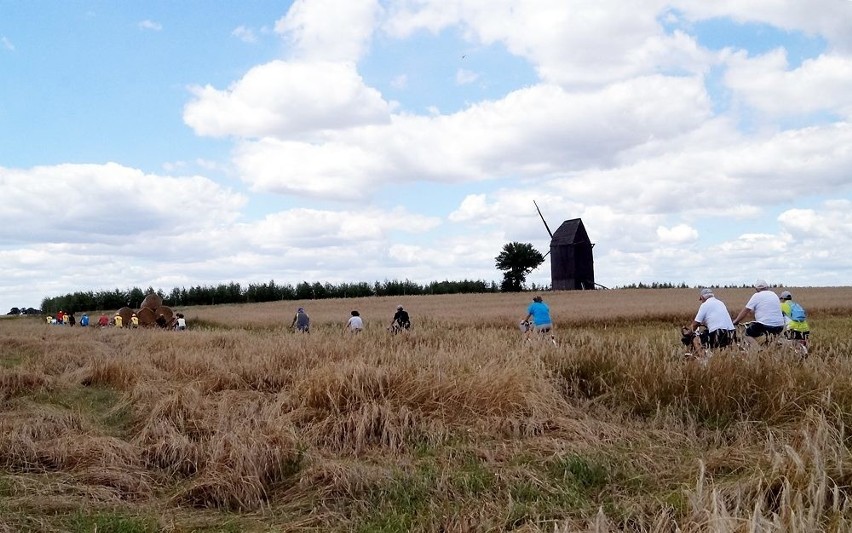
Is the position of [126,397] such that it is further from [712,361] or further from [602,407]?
[712,361]

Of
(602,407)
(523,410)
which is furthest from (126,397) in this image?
(602,407)

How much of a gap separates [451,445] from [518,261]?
7177 centimetres

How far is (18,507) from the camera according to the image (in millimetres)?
4938

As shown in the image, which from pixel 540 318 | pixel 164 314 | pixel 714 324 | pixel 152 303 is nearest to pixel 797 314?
pixel 714 324

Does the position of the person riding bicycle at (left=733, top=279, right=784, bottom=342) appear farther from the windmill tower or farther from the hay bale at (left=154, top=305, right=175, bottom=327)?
the windmill tower

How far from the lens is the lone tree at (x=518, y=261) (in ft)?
254

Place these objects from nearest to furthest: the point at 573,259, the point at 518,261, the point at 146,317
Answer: the point at 146,317
the point at 573,259
the point at 518,261

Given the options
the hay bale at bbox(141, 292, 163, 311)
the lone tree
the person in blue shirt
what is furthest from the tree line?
the person in blue shirt

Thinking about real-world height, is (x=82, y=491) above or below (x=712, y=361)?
below

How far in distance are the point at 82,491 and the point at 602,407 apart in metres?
4.93

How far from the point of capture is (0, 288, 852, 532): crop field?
4441mm

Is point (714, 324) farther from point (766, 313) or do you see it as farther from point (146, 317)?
point (146, 317)

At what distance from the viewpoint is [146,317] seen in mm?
35188

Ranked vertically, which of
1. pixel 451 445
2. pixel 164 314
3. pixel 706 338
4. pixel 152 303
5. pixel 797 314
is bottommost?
pixel 451 445
